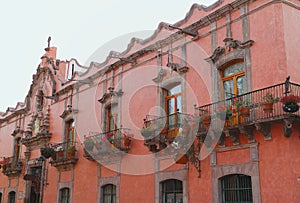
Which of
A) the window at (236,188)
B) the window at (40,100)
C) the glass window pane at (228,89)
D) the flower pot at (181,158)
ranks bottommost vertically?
the window at (236,188)

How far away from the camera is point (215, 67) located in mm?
12477

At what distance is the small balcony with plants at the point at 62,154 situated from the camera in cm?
1834

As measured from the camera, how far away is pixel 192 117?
12.1 meters

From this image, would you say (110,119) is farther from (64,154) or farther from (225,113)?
(225,113)

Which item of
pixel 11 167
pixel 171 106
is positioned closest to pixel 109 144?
pixel 171 106

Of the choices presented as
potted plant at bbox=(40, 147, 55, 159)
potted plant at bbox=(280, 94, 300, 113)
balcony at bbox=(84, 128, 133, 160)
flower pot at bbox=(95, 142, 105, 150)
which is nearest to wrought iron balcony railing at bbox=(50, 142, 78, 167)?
potted plant at bbox=(40, 147, 55, 159)

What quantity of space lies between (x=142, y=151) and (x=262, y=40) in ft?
20.0

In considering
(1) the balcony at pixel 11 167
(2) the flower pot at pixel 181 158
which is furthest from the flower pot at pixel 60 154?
(2) the flower pot at pixel 181 158

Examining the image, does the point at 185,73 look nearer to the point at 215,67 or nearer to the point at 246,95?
the point at 215,67

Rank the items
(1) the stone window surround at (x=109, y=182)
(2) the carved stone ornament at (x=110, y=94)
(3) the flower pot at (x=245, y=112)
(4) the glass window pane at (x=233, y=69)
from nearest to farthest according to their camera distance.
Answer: (3) the flower pot at (x=245, y=112) → (4) the glass window pane at (x=233, y=69) → (1) the stone window surround at (x=109, y=182) → (2) the carved stone ornament at (x=110, y=94)

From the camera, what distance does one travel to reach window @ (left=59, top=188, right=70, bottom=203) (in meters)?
18.9

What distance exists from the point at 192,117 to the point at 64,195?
386 inches

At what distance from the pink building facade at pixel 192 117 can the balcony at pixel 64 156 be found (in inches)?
2.5

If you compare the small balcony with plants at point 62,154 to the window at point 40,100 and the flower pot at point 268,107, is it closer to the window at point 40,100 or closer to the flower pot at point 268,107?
the window at point 40,100
